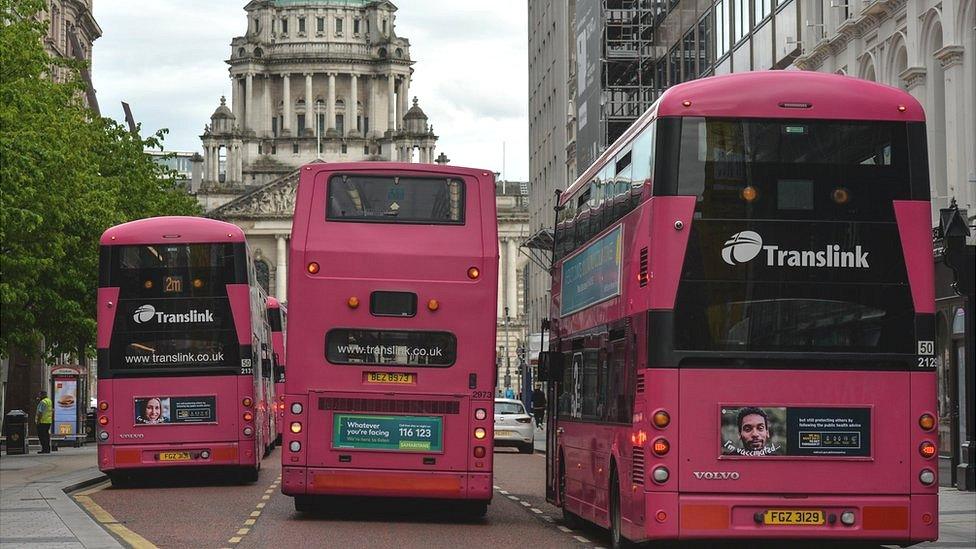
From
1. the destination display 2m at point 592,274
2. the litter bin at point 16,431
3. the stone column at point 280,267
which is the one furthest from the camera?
the stone column at point 280,267

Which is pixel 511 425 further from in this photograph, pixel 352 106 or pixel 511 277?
pixel 352 106

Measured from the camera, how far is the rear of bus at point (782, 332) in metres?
13.8

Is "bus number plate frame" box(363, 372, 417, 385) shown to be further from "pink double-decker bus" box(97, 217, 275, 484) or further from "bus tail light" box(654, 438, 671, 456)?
"pink double-decker bus" box(97, 217, 275, 484)

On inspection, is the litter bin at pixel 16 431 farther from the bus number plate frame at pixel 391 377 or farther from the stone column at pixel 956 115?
the bus number plate frame at pixel 391 377

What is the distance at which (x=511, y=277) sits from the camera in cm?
15025

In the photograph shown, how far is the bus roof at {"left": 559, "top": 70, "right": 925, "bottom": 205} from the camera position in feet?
45.8

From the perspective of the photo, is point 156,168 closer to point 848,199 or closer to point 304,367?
point 304,367

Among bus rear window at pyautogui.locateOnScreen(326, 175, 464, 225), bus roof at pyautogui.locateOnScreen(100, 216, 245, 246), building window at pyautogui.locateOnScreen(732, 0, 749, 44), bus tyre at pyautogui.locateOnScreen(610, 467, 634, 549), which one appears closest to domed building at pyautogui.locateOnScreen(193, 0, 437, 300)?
building window at pyautogui.locateOnScreen(732, 0, 749, 44)

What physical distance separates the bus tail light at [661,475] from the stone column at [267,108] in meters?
146

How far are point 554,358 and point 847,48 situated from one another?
49.7ft

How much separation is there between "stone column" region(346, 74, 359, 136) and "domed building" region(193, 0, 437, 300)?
3.4 inches

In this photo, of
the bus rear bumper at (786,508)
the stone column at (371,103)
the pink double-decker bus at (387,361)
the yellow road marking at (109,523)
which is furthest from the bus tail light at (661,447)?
the stone column at (371,103)

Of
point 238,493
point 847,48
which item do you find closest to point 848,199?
point 238,493

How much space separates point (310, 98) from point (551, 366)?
139 metres
